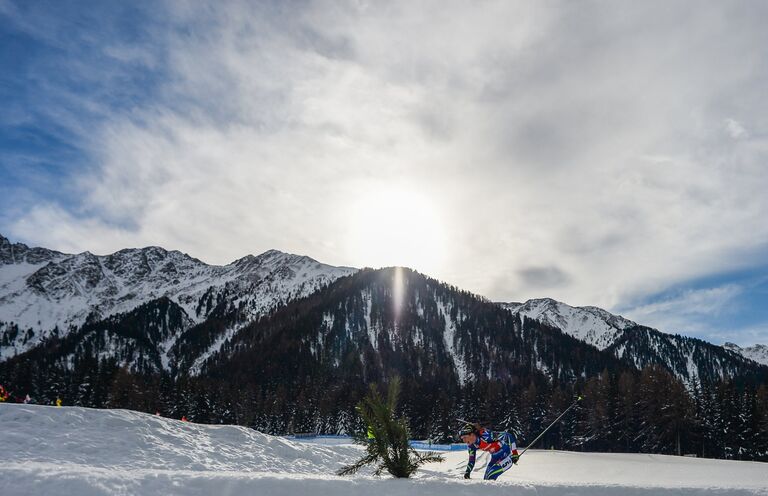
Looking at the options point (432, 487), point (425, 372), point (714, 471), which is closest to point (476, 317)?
point (425, 372)

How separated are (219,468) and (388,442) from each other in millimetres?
9753

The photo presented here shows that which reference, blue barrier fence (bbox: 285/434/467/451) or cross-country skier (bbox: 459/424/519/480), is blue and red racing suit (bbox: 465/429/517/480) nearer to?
cross-country skier (bbox: 459/424/519/480)

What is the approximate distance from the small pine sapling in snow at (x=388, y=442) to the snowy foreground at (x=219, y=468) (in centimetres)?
57

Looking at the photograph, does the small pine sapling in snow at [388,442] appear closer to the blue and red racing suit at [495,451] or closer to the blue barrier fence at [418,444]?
the blue and red racing suit at [495,451]

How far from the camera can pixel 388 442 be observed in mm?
9195

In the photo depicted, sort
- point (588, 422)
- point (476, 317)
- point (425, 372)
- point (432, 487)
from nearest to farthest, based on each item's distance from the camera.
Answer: point (432, 487) → point (588, 422) → point (425, 372) → point (476, 317)

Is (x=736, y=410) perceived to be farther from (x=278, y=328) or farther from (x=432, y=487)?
(x=278, y=328)

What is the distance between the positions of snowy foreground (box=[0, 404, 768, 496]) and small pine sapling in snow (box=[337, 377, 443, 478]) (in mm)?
567

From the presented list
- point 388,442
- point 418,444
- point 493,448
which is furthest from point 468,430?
point 418,444

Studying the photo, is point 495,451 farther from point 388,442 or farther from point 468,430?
point 388,442

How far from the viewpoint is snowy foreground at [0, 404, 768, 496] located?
7254 mm

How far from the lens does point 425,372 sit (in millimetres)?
143875

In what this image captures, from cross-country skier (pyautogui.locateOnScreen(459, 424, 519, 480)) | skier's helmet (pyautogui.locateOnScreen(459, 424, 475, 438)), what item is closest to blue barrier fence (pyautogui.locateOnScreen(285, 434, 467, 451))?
skier's helmet (pyautogui.locateOnScreen(459, 424, 475, 438))

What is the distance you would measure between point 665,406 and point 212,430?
53329mm
